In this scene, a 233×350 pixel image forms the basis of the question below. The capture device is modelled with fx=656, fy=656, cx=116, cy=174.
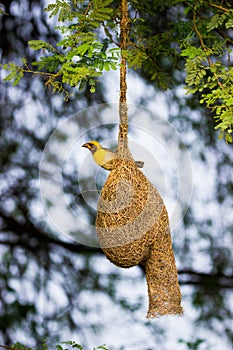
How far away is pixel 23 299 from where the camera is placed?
2680 millimetres

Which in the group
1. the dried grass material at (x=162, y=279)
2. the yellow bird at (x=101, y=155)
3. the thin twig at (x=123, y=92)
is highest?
the thin twig at (x=123, y=92)

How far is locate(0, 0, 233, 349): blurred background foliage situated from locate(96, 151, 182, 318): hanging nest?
94 cm

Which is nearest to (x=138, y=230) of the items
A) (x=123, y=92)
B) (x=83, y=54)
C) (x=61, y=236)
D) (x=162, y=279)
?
(x=162, y=279)

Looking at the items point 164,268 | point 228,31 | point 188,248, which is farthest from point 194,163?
point 164,268

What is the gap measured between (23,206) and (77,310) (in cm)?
49

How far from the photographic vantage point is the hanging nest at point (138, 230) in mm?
1646

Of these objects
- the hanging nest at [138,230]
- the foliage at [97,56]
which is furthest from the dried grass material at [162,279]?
the foliage at [97,56]

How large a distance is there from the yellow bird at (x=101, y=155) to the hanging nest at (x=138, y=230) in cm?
2

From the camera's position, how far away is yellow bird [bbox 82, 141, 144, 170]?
1.68 m

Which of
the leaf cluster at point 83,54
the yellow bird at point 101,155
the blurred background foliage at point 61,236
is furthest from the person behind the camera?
the blurred background foliage at point 61,236

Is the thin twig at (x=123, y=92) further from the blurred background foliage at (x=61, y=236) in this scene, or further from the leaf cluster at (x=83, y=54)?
the blurred background foliage at (x=61, y=236)

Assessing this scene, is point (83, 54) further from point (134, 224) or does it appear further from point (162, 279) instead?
point (162, 279)

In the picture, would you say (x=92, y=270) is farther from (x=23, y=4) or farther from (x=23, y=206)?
(x=23, y=4)

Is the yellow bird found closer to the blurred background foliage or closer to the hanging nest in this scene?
the hanging nest
